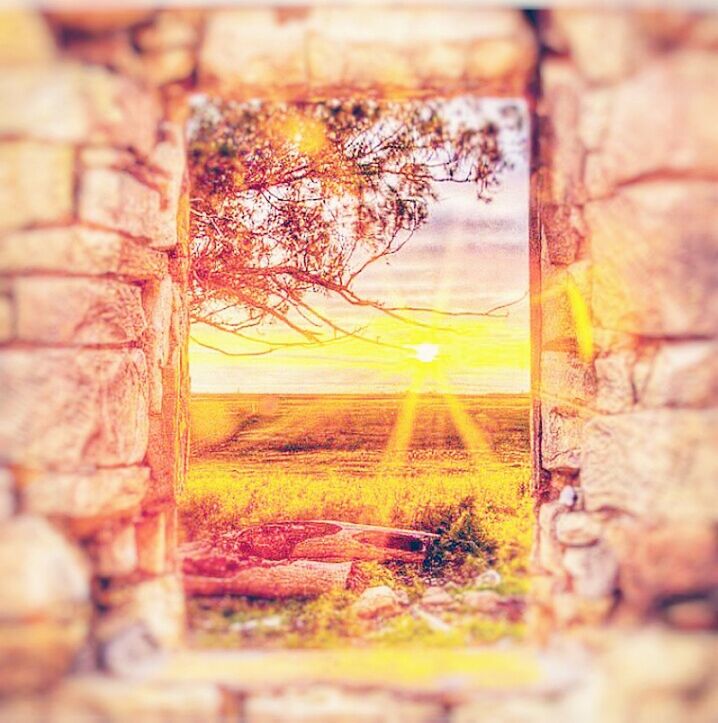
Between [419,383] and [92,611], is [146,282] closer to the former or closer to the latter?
[92,611]

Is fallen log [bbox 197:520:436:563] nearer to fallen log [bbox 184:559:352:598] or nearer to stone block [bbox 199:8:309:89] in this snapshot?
fallen log [bbox 184:559:352:598]

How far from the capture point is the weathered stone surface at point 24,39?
6.98 feet

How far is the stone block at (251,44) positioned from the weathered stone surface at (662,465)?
1.71 metres

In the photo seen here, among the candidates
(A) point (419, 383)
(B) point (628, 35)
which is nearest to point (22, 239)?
(B) point (628, 35)

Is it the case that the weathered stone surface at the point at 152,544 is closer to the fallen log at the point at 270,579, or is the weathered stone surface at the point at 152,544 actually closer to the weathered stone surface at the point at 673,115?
the fallen log at the point at 270,579

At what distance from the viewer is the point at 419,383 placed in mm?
7895

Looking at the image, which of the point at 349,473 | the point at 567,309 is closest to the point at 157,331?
the point at 567,309

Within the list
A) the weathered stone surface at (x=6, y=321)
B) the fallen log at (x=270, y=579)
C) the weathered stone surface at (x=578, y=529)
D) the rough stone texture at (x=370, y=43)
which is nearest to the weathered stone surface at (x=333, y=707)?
the weathered stone surface at (x=578, y=529)

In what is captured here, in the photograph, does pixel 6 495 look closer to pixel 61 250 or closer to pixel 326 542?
pixel 61 250

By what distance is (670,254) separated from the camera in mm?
2158

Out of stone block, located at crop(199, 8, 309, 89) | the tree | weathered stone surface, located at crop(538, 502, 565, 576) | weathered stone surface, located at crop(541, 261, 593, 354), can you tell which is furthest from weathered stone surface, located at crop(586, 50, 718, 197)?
the tree

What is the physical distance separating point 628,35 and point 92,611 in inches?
103

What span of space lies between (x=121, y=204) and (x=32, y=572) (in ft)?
4.20

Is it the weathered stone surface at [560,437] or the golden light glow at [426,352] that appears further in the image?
the golden light glow at [426,352]
